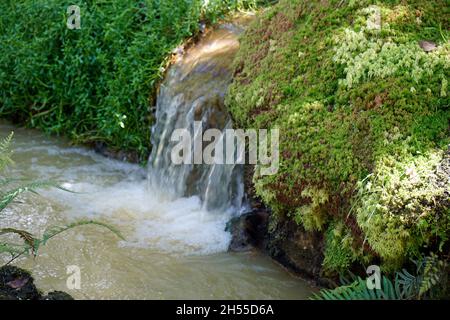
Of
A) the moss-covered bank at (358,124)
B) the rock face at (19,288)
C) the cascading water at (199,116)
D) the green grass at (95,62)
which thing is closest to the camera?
the rock face at (19,288)

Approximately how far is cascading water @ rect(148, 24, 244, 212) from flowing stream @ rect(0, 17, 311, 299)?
1 centimetres

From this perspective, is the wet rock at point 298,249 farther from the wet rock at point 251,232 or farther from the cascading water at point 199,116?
the cascading water at point 199,116

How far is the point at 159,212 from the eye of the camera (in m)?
6.18

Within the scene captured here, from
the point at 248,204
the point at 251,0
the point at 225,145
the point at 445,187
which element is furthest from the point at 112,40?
the point at 445,187

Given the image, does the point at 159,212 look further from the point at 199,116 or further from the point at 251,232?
the point at 251,232

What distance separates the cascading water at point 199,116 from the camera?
19.1ft

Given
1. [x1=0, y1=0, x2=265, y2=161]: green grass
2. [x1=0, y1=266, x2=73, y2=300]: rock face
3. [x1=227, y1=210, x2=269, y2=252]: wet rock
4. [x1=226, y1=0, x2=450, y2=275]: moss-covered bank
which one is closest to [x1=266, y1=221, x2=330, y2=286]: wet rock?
[x1=226, y1=0, x2=450, y2=275]: moss-covered bank

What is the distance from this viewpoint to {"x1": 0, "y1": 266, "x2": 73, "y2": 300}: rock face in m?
3.67

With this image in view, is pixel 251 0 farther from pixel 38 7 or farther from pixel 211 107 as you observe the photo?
pixel 38 7

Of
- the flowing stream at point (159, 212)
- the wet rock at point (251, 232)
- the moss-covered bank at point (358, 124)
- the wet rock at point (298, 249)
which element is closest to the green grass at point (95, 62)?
the flowing stream at point (159, 212)

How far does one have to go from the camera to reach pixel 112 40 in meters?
7.64

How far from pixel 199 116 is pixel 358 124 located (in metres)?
2.24

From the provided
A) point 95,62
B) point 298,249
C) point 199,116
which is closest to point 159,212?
point 199,116

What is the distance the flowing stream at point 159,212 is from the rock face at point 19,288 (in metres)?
0.63
